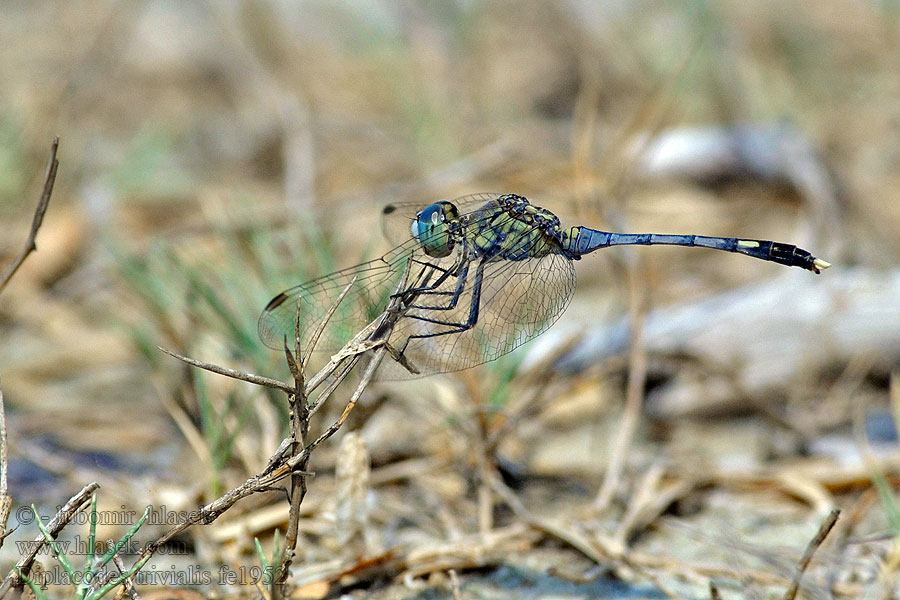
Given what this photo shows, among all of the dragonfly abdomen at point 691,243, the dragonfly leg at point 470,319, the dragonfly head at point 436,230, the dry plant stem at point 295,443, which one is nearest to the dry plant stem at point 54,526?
the dry plant stem at point 295,443

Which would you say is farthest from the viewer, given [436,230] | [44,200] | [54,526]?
[436,230]

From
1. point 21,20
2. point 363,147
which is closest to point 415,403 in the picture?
point 363,147

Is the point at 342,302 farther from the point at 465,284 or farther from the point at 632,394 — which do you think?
the point at 632,394

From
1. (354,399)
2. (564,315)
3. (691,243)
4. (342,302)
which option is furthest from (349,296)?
(564,315)

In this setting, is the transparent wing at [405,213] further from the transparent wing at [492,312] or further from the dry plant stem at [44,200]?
the dry plant stem at [44,200]

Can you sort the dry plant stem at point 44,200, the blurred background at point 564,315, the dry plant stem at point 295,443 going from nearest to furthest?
the dry plant stem at point 295,443, the dry plant stem at point 44,200, the blurred background at point 564,315

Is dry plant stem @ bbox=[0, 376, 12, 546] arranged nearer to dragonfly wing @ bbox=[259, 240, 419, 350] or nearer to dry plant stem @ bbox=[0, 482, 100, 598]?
dry plant stem @ bbox=[0, 482, 100, 598]

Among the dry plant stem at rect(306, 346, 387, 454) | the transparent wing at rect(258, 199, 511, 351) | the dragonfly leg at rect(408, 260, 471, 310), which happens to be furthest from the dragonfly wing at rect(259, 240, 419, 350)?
the dry plant stem at rect(306, 346, 387, 454)
